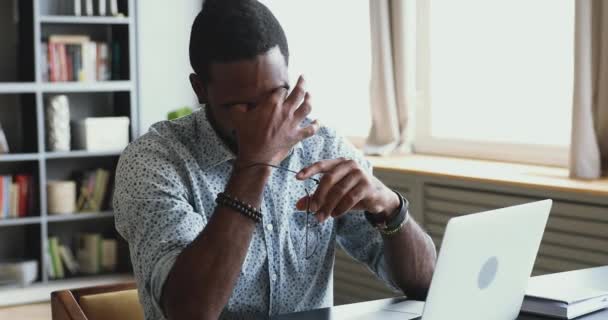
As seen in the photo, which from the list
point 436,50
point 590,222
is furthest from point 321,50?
point 590,222

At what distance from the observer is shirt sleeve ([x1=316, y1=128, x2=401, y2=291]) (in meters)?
1.90

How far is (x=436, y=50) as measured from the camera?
4.22 meters

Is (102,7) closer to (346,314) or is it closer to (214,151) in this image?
(214,151)

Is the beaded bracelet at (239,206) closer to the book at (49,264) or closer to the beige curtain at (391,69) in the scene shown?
the beige curtain at (391,69)

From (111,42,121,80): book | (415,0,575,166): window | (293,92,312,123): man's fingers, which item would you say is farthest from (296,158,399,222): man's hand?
(111,42,121,80): book

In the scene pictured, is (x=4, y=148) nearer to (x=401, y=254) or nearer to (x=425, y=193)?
(x=425, y=193)

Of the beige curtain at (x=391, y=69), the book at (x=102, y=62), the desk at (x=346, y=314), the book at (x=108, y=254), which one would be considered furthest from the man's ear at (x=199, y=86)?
the book at (x=108, y=254)

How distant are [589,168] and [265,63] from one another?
203 cm

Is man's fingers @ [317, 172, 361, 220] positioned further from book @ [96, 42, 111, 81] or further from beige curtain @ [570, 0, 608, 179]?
book @ [96, 42, 111, 81]

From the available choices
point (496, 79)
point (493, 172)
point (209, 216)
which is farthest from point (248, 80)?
point (496, 79)

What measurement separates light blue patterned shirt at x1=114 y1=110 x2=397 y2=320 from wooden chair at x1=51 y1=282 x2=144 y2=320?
0.68 feet

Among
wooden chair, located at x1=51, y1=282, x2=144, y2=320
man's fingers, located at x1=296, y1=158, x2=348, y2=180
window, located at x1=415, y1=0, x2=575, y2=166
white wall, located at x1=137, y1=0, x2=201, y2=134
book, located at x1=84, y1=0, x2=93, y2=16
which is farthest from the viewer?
white wall, located at x1=137, y1=0, x2=201, y2=134

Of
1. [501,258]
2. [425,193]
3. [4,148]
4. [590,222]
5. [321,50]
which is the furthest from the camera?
[321,50]

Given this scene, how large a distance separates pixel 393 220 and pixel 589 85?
181cm
